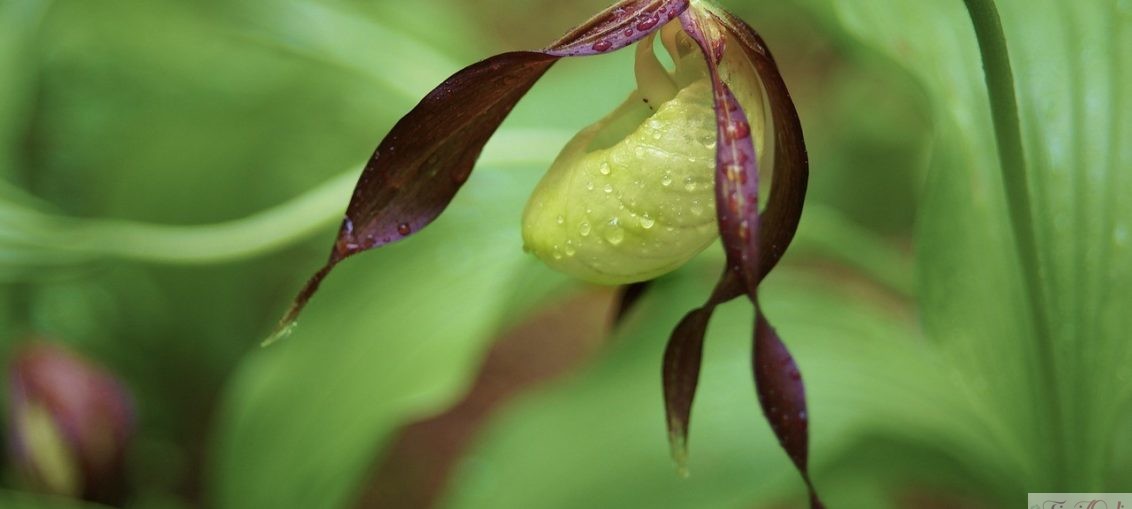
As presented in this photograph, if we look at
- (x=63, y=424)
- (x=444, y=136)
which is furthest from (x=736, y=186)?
(x=63, y=424)

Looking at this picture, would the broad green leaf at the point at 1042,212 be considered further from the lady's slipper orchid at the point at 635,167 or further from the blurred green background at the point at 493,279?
the lady's slipper orchid at the point at 635,167

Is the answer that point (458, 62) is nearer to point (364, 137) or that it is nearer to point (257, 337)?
point (364, 137)

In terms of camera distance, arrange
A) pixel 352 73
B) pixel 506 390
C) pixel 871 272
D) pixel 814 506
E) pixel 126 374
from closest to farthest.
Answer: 1. pixel 814 506
2. pixel 871 272
3. pixel 352 73
4. pixel 126 374
5. pixel 506 390

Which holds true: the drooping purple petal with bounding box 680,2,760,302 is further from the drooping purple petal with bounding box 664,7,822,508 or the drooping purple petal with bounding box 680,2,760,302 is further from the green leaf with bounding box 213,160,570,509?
the green leaf with bounding box 213,160,570,509

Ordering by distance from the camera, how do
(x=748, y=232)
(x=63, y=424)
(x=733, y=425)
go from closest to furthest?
(x=748, y=232)
(x=733, y=425)
(x=63, y=424)

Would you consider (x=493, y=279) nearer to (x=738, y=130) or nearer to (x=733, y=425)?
(x=733, y=425)

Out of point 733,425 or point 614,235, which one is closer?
point 614,235

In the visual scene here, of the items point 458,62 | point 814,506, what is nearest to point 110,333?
point 458,62
